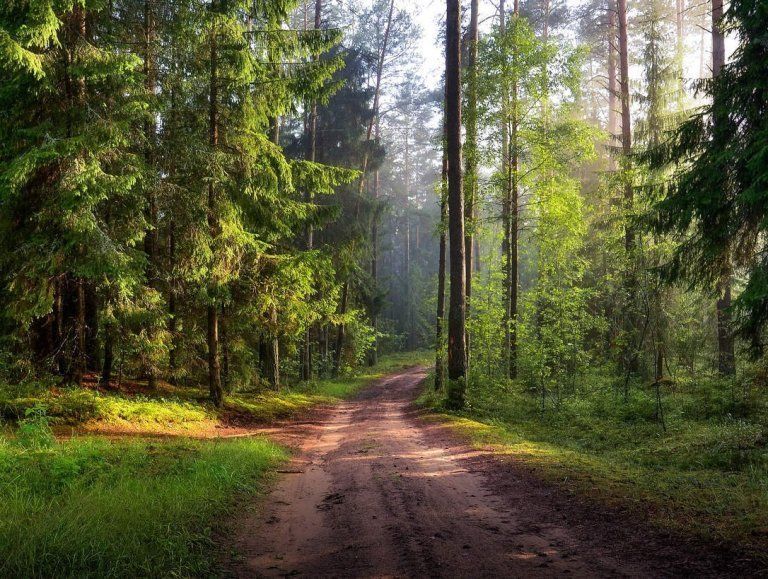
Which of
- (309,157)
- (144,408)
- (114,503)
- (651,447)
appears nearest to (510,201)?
(309,157)

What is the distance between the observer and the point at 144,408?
1066 centimetres

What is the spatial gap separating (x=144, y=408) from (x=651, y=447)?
10624mm

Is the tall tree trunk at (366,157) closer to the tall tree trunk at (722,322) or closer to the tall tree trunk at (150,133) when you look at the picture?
the tall tree trunk at (150,133)

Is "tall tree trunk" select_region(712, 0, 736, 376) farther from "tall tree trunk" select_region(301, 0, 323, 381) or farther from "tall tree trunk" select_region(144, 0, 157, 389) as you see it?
"tall tree trunk" select_region(301, 0, 323, 381)

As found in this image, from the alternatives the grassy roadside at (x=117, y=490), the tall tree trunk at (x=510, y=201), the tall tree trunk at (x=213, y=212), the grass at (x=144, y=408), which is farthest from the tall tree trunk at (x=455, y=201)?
the tall tree trunk at (x=213, y=212)

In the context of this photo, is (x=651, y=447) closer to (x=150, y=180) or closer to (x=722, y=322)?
(x=722, y=322)

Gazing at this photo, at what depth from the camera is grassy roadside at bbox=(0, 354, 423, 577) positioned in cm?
384

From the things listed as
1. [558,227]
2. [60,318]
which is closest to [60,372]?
[60,318]

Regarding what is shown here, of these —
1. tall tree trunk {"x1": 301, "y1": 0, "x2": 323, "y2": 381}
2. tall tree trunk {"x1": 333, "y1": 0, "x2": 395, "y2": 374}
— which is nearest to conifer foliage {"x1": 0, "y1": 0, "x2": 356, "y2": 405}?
tall tree trunk {"x1": 301, "y1": 0, "x2": 323, "y2": 381}

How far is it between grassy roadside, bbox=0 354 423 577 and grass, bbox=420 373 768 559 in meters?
4.63

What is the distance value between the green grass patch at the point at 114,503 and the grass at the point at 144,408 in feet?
4.75

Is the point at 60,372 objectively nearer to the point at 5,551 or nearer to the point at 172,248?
the point at 172,248

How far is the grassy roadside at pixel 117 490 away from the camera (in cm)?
384

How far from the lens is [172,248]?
41.6ft
